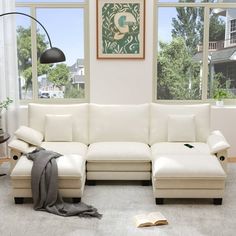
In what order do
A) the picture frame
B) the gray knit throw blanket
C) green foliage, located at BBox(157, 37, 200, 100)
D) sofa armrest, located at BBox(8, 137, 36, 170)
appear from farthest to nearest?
green foliage, located at BBox(157, 37, 200, 100)
the picture frame
sofa armrest, located at BBox(8, 137, 36, 170)
the gray knit throw blanket

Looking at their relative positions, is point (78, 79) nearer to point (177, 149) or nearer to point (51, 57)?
point (51, 57)

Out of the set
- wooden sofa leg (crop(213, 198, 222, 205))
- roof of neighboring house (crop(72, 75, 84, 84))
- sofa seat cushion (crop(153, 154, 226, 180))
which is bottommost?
wooden sofa leg (crop(213, 198, 222, 205))

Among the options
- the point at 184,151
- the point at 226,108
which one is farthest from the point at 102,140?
the point at 226,108

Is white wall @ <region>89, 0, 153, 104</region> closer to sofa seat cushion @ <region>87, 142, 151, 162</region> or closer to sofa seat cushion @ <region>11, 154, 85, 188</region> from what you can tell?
sofa seat cushion @ <region>87, 142, 151, 162</region>

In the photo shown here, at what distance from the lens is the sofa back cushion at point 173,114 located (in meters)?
5.04

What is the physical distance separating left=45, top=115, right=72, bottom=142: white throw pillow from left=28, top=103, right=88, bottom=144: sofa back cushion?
0.34ft

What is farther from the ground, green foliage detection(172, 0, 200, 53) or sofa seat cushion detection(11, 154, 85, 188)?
green foliage detection(172, 0, 200, 53)

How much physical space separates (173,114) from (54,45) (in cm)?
214

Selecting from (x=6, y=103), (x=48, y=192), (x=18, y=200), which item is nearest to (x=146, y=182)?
(x=48, y=192)

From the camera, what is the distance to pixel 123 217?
3.62m

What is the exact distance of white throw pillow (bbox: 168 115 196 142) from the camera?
16.1 feet

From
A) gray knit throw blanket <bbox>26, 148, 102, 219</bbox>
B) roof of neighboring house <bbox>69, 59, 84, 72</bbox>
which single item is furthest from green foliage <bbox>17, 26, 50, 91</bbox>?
gray knit throw blanket <bbox>26, 148, 102, 219</bbox>

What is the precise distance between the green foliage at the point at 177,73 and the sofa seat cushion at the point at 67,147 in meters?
1.73

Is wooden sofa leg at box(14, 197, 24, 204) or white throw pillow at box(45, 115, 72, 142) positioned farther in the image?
white throw pillow at box(45, 115, 72, 142)
